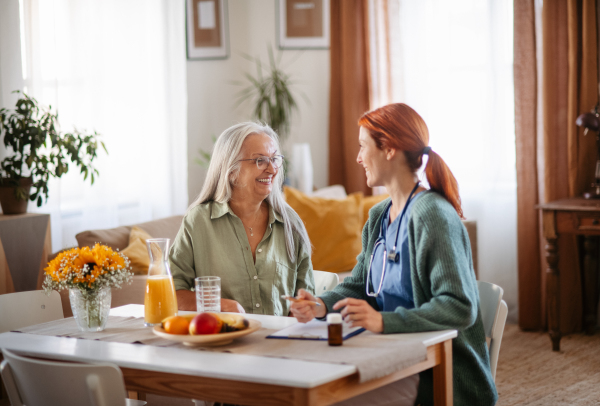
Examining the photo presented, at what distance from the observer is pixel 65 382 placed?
4.71ft

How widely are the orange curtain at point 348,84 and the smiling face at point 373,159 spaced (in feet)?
8.64

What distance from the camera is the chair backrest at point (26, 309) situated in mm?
2105

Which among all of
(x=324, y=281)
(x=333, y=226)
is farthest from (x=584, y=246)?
(x=324, y=281)

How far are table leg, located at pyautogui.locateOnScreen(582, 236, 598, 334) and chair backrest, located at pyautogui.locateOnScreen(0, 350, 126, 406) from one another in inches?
126

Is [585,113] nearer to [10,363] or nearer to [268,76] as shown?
[268,76]

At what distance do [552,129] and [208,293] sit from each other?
9.02 ft


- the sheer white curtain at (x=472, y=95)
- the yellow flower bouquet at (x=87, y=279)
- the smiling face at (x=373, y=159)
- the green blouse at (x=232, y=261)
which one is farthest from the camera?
the sheer white curtain at (x=472, y=95)

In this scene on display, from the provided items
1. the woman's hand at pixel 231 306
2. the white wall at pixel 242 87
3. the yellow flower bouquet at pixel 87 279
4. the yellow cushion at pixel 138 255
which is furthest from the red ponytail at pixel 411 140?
the white wall at pixel 242 87

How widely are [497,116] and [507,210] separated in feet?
1.92

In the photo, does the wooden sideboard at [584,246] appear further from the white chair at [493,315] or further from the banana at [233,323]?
the banana at [233,323]

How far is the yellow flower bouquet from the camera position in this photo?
1736 mm

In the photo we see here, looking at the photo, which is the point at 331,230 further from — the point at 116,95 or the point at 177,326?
the point at 177,326

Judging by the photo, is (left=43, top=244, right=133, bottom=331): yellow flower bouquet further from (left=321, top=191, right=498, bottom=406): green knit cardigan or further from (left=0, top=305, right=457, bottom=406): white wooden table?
(left=321, top=191, right=498, bottom=406): green knit cardigan

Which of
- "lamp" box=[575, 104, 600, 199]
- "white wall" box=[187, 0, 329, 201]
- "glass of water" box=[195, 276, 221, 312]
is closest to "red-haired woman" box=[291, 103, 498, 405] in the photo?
"glass of water" box=[195, 276, 221, 312]
